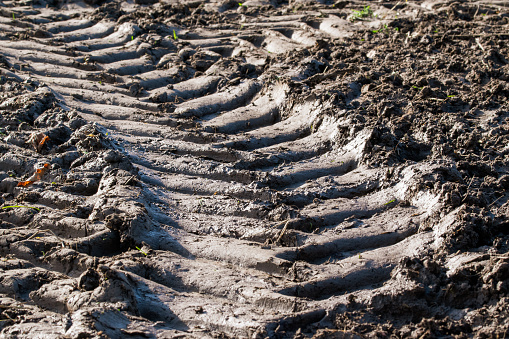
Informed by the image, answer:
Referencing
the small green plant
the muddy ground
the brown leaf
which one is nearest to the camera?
the muddy ground

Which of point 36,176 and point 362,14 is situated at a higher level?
point 362,14

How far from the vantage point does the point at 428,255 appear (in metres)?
2.58

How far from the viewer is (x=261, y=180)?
3.32 metres

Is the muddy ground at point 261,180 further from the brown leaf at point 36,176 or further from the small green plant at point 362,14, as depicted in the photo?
the small green plant at point 362,14

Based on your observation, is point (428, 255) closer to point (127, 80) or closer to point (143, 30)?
point (127, 80)

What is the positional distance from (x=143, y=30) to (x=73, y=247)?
12.8 feet

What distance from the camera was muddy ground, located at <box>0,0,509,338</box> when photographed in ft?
7.57

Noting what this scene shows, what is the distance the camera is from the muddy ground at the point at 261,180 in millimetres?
2309

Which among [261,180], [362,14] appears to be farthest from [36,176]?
[362,14]

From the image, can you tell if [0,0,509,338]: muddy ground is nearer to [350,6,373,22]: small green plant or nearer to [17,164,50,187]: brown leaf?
[17,164,50,187]: brown leaf

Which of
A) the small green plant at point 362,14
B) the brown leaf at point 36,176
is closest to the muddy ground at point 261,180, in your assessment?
the brown leaf at point 36,176

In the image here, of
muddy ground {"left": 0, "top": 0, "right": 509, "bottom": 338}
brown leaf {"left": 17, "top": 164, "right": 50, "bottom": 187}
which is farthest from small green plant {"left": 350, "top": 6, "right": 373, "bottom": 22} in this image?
brown leaf {"left": 17, "top": 164, "right": 50, "bottom": 187}

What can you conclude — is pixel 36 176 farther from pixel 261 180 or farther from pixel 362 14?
pixel 362 14

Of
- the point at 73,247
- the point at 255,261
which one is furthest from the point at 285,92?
the point at 73,247
